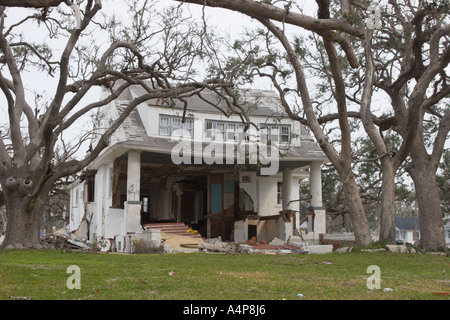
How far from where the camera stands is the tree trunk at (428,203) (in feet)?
57.4

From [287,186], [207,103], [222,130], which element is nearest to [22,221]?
[222,130]

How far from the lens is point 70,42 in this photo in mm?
13547

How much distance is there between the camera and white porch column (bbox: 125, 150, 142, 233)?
65.7ft

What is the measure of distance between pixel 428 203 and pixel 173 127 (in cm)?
1182

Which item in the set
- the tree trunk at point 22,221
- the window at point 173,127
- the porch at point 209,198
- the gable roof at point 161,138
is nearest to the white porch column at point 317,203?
the porch at point 209,198

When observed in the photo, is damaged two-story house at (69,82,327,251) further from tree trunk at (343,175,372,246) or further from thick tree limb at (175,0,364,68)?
thick tree limb at (175,0,364,68)

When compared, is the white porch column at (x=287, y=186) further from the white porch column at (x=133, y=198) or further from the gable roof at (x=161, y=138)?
the white porch column at (x=133, y=198)

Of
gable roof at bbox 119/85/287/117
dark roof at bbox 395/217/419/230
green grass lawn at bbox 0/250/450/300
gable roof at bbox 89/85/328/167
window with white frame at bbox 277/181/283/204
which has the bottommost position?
dark roof at bbox 395/217/419/230

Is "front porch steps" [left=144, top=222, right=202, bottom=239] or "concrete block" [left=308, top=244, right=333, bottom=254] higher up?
"front porch steps" [left=144, top=222, right=202, bottom=239]

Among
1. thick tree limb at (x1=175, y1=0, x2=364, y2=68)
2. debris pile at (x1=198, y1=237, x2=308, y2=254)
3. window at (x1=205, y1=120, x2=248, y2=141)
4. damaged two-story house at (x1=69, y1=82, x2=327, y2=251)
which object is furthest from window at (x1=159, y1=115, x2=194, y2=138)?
thick tree limb at (x1=175, y1=0, x2=364, y2=68)

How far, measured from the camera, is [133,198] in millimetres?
20359

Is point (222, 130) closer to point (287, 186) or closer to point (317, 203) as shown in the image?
point (287, 186)

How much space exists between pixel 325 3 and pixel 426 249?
1128cm

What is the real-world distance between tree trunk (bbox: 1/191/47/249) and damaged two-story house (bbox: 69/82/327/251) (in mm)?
3674
